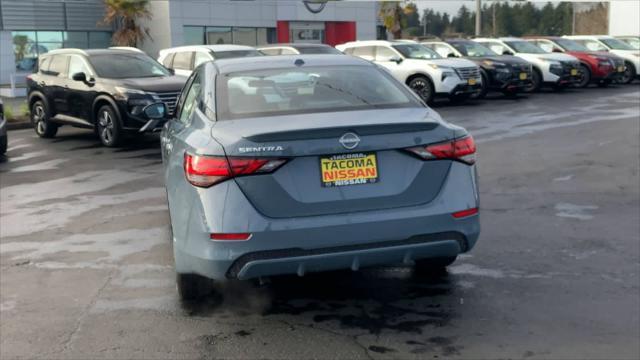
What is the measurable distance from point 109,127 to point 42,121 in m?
2.73

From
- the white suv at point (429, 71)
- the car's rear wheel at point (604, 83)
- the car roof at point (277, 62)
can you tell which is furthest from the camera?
the car's rear wheel at point (604, 83)

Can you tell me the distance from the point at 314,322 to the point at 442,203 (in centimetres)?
111

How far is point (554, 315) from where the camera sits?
484 centimetres

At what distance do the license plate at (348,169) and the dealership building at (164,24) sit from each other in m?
36.6

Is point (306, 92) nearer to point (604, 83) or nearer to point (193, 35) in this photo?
point (604, 83)

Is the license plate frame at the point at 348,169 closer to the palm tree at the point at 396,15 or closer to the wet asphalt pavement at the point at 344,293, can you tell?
the wet asphalt pavement at the point at 344,293

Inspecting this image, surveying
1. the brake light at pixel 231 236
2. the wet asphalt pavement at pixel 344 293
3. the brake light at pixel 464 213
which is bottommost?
the wet asphalt pavement at pixel 344 293

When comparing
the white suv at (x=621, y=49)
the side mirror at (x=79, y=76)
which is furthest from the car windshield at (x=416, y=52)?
the side mirror at (x=79, y=76)

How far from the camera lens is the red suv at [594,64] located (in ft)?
84.3

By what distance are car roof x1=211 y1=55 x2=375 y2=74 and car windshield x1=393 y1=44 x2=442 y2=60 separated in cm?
1596

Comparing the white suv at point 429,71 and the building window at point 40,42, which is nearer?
the white suv at point 429,71

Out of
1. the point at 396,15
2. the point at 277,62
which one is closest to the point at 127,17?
the point at 396,15

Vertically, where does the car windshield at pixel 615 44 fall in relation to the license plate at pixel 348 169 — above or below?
above

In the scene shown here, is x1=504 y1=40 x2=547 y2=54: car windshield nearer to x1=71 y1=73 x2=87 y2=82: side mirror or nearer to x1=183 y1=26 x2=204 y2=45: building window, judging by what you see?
x1=71 y1=73 x2=87 y2=82: side mirror
